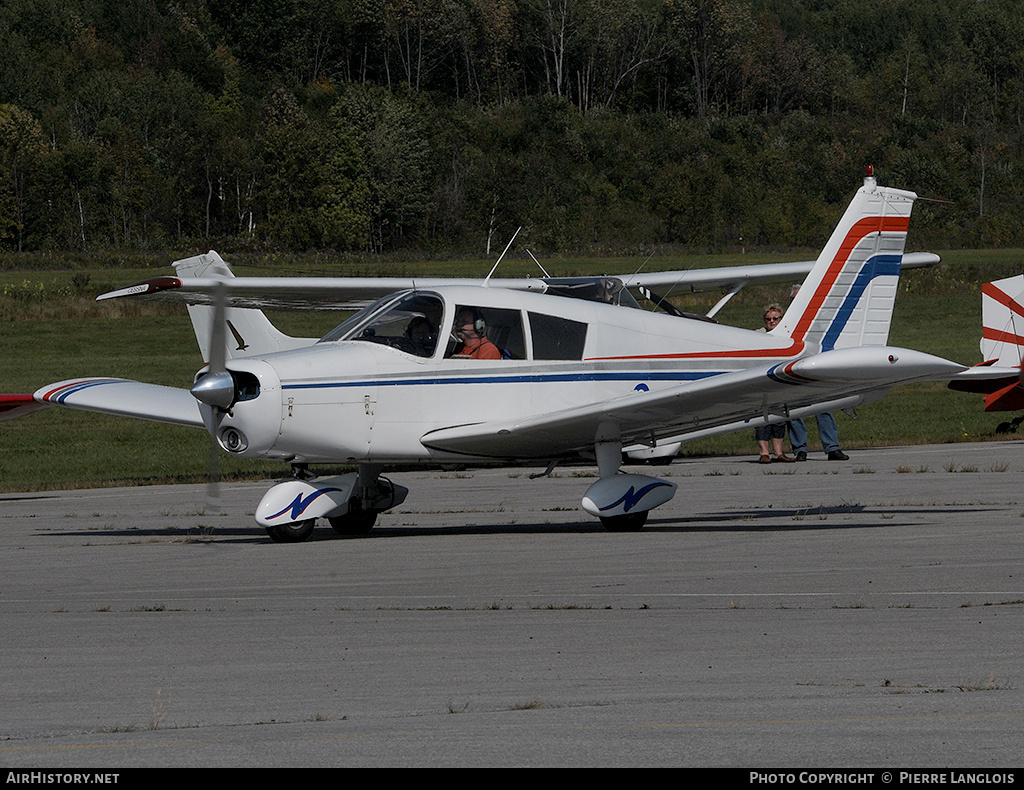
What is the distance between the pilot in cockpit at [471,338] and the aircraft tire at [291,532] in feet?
6.70

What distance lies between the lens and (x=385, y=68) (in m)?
121

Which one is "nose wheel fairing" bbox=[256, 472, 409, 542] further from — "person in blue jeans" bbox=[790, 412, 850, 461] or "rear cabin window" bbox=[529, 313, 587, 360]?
"person in blue jeans" bbox=[790, 412, 850, 461]

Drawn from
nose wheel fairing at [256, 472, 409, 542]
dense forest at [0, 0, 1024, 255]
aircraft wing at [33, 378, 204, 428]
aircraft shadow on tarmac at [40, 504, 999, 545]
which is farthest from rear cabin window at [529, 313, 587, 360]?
dense forest at [0, 0, 1024, 255]

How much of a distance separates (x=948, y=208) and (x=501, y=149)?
30.7m

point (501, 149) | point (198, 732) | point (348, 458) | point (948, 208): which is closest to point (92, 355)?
point (348, 458)

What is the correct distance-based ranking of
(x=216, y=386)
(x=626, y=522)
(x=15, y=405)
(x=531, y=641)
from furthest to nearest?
(x=15, y=405)
(x=626, y=522)
(x=216, y=386)
(x=531, y=641)

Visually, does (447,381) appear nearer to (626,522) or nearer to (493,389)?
(493,389)

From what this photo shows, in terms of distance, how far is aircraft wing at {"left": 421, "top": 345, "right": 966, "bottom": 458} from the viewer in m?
10.6

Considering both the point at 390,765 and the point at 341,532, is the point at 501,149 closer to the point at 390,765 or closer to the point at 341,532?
the point at 341,532

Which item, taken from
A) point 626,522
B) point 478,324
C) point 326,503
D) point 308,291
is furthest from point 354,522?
point 308,291

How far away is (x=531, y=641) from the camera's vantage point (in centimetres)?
705

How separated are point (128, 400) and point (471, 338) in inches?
188

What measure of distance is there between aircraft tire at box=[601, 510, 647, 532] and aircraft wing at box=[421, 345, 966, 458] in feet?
2.54

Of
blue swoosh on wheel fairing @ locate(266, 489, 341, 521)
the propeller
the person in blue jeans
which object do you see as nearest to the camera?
the propeller
